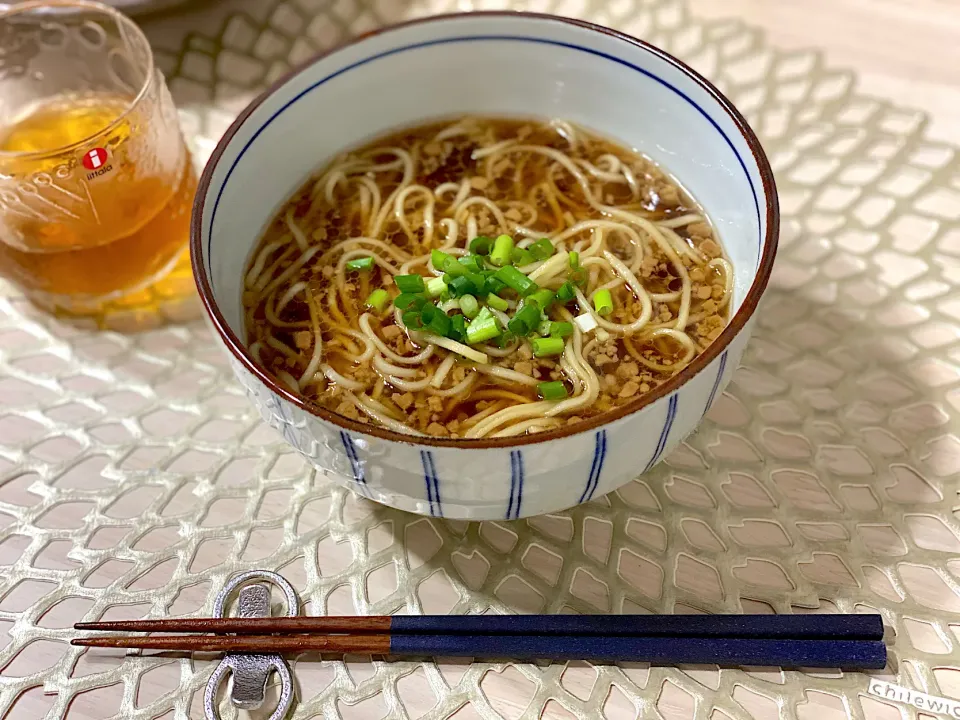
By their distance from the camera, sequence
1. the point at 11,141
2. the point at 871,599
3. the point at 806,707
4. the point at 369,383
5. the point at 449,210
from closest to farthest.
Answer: the point at 806,707, the point at 871,599, the point at 369,383, the point at 449,210, the point at 11,141

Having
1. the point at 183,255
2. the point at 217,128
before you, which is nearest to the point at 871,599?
the point at 183,255

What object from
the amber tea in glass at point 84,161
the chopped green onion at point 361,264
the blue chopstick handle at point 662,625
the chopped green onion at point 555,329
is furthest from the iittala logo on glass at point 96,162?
the blue chopstick handle at point 662,625

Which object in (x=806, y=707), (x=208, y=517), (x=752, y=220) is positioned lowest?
(x=208, y=517)

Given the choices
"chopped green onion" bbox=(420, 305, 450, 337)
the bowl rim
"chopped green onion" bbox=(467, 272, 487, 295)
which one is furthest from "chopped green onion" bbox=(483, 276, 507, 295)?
the bowl rim

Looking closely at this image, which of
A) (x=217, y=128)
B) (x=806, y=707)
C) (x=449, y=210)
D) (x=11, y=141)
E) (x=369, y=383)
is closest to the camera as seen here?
(x=806, y=707)

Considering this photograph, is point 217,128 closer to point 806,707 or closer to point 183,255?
point 183,255

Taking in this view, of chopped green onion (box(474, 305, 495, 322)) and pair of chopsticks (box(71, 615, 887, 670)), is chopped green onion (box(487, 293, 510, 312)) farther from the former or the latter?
pair of chopsticks (box(71, 615, 887, 670))

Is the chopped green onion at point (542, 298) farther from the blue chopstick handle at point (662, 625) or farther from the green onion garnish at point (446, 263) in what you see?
the blue chopstick handle at point (662, 625)
